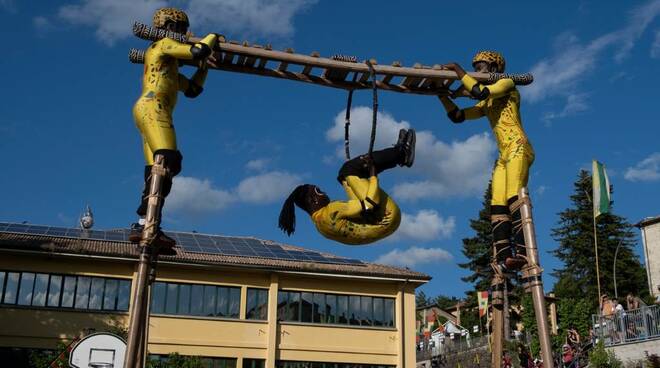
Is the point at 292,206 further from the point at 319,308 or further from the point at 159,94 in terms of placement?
the point at 319,308

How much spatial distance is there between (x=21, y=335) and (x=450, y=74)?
2188 cm

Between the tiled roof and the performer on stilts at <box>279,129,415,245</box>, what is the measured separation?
1878 cm

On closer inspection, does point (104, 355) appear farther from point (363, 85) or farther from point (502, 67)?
point (502, 67)

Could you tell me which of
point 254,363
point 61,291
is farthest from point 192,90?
point 254,363

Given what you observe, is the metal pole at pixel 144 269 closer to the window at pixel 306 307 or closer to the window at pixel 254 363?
the window at pixel 254 363

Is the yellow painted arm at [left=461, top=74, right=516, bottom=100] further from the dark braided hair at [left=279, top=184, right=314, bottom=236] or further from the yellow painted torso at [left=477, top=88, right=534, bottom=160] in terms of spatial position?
the dark braided hair at [left=279, top=184, right=314, bottom=236]

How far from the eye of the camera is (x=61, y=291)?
25594mm

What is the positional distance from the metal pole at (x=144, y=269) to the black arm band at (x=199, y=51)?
3.00ft

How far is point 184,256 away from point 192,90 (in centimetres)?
2018

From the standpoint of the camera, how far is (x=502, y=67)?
24.9ft

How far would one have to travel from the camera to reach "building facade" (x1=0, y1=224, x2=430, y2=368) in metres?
25.3

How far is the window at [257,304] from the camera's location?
27.6 metres

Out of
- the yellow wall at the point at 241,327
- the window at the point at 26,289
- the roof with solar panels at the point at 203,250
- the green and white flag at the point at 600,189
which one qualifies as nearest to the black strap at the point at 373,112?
the green and white flag at the point at 600,189

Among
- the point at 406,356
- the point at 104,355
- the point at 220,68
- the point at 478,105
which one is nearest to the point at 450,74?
the point at 478,105
